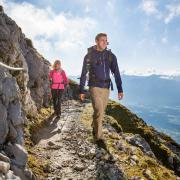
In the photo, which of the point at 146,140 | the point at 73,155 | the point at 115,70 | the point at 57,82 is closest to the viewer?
the point at 73,155

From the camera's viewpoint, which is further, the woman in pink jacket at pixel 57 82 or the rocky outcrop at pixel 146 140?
the woman in pink jacket at pixel 57 82

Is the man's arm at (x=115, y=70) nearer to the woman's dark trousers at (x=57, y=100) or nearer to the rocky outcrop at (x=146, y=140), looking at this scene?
the rocky outcrop at (x=146, y=140)

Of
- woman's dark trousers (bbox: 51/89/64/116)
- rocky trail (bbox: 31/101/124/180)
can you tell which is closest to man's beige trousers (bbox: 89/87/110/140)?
rocky trail (bbox: 31/101/124/180)

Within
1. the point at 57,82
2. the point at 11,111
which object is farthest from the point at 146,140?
the point at 11,111

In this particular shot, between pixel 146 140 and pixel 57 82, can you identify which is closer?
pixel 57 82

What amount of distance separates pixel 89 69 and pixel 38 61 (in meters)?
11.6

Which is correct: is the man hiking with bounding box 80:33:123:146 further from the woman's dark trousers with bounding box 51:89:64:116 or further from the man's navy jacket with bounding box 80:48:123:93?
the woman's dark trousers with bounding box 51:89:64:116

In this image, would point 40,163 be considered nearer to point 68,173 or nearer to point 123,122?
point 68,173

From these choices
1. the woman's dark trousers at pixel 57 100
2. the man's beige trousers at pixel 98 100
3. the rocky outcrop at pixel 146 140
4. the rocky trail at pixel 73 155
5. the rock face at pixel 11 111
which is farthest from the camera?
the woman's dark trousers at pixel 57 100

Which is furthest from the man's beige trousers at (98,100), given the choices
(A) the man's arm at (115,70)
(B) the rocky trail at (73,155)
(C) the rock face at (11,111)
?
(C) the rock face at (11,111)

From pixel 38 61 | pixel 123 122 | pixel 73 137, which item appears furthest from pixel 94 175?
pixel 123 122

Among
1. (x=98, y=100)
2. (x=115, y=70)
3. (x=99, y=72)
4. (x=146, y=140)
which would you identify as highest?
(x=115, y=70)

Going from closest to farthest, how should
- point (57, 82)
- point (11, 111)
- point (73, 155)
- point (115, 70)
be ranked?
1. point (11, 111)
2. point (73, 155)
3. point (115, 70)
4. point (57, 82)

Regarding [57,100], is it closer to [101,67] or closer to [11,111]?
[101,67]
